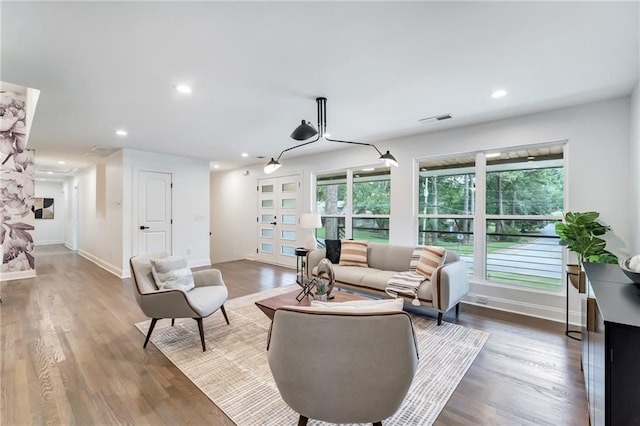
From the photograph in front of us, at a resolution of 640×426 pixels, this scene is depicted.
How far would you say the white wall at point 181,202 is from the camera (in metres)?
5.52

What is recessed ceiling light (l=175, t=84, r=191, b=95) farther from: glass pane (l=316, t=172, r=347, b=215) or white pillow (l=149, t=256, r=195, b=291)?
glass pane (l=316, t=172, r=347, b=215)

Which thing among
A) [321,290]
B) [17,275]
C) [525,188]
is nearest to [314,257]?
[321,290]

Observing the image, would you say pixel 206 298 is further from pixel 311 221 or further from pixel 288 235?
pixel 288 235

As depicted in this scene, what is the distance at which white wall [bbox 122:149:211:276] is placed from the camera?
552cm

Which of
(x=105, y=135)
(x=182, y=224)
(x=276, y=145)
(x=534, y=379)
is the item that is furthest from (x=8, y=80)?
(x=534, y=379)

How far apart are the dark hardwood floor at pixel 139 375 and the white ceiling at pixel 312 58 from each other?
249cm

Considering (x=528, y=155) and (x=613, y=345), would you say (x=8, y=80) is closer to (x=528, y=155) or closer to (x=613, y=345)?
(x=613, y=345)

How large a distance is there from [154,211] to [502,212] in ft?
20.8

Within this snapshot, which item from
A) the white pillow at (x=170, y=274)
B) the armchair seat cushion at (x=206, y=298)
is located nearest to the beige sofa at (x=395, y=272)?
the armchair seat cushion at (x=206, y=298)

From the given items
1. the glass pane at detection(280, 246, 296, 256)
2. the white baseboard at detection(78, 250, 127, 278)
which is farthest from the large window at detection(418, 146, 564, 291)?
the white baseboard at detection(78, 250, 127, 278)

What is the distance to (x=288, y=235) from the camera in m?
6.62

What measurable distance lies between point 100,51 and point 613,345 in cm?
342

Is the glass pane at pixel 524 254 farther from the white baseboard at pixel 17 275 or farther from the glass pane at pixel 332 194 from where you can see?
the white baseboard at pixel 17 275

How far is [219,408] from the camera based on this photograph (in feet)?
6.03
